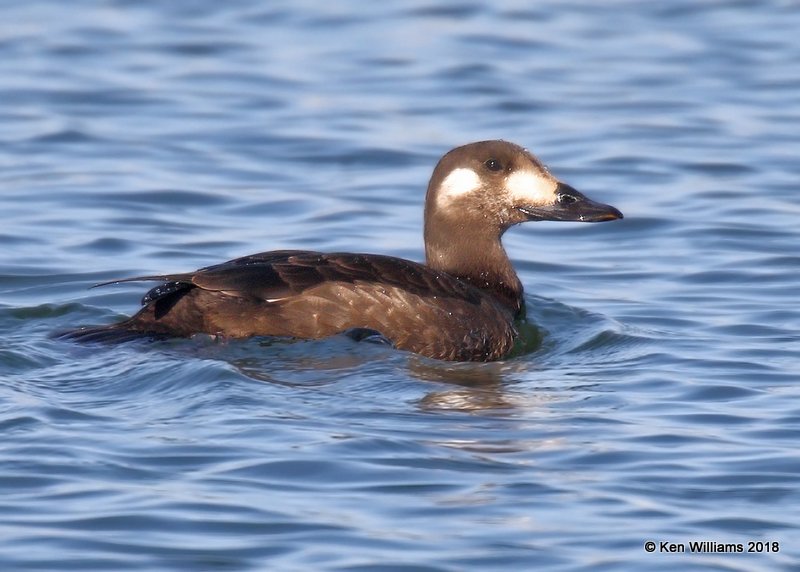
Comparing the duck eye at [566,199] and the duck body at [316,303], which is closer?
the duck body at [316,303]

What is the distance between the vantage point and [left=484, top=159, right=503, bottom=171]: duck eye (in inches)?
309

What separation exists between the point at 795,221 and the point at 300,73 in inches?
197

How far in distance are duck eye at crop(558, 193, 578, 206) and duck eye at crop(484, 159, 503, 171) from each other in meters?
0.34

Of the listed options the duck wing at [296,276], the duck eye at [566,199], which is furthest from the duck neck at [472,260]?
the duck wing at [296,276]

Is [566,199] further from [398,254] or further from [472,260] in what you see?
[398,254]

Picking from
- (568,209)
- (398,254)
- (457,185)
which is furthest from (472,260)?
(398,254)

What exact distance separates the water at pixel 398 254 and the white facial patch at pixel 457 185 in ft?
2.46

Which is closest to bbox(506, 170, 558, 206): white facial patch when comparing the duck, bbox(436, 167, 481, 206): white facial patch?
bbox(436, 167, 481, 206): white facial patch

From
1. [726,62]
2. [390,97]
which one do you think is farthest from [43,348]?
[726,62]

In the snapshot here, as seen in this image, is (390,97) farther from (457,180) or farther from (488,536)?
(488,536)

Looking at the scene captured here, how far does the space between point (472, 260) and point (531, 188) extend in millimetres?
450

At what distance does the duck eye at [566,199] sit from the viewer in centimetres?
798

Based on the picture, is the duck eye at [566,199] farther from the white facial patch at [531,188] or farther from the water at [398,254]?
the water at [398,254]

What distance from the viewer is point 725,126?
12414 mm
